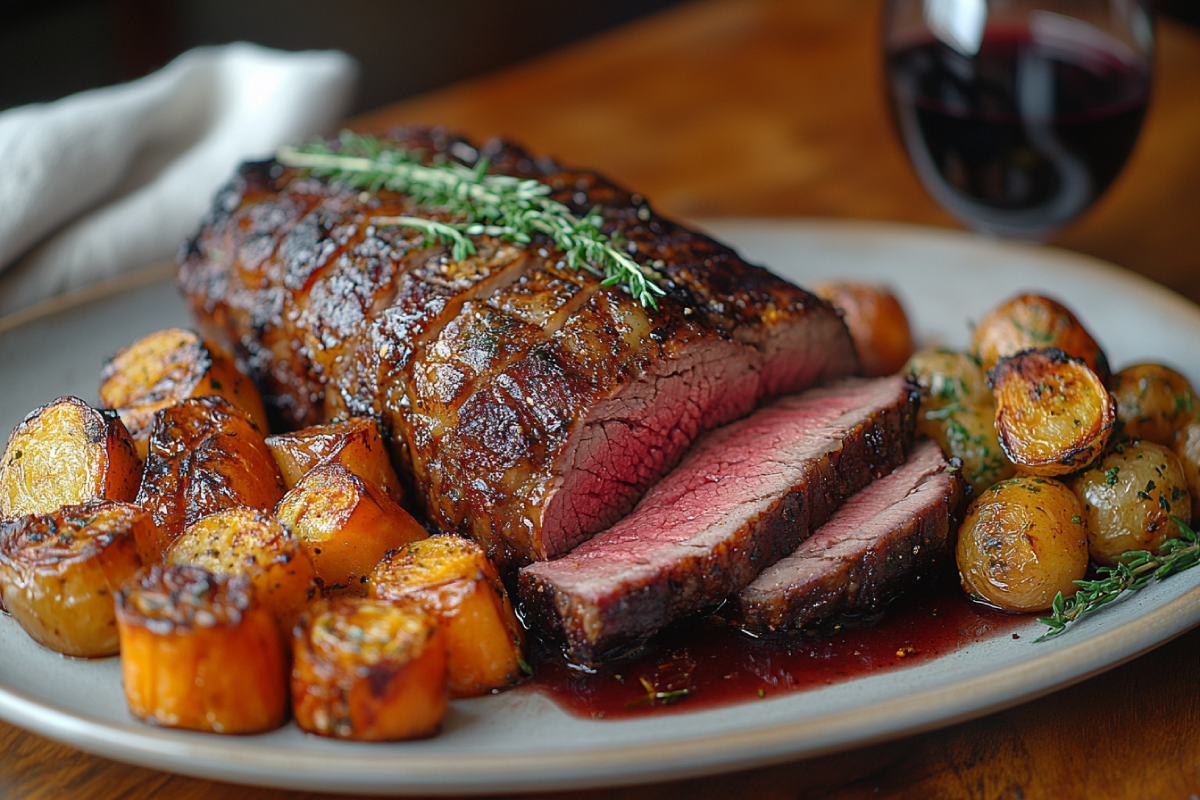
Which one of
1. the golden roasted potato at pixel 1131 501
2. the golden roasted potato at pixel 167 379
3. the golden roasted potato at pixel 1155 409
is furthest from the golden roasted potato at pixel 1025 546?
the golden roasted potato at pixel 167 379

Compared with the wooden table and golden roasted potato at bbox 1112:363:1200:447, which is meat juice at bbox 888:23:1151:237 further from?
golden roasted potato at bbox 1112:363:1200:447

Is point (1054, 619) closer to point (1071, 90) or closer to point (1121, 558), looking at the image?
point (1121, 558)

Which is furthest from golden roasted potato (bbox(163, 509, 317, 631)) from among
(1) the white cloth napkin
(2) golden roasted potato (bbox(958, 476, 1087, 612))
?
(1) the white cloth napkin

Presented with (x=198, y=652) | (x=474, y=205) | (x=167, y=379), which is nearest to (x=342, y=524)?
(x=198, y=652)

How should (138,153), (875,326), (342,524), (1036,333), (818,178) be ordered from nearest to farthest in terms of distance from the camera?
(342,524), (1036,333), (875,326), (138,153), (818,178)

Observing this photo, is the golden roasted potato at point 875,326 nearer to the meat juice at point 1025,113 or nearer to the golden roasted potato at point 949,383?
the golden roasted potato at point 949,383

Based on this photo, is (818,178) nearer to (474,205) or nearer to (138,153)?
(474,205)

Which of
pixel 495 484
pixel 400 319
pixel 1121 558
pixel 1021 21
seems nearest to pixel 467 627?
pixel 495 484
